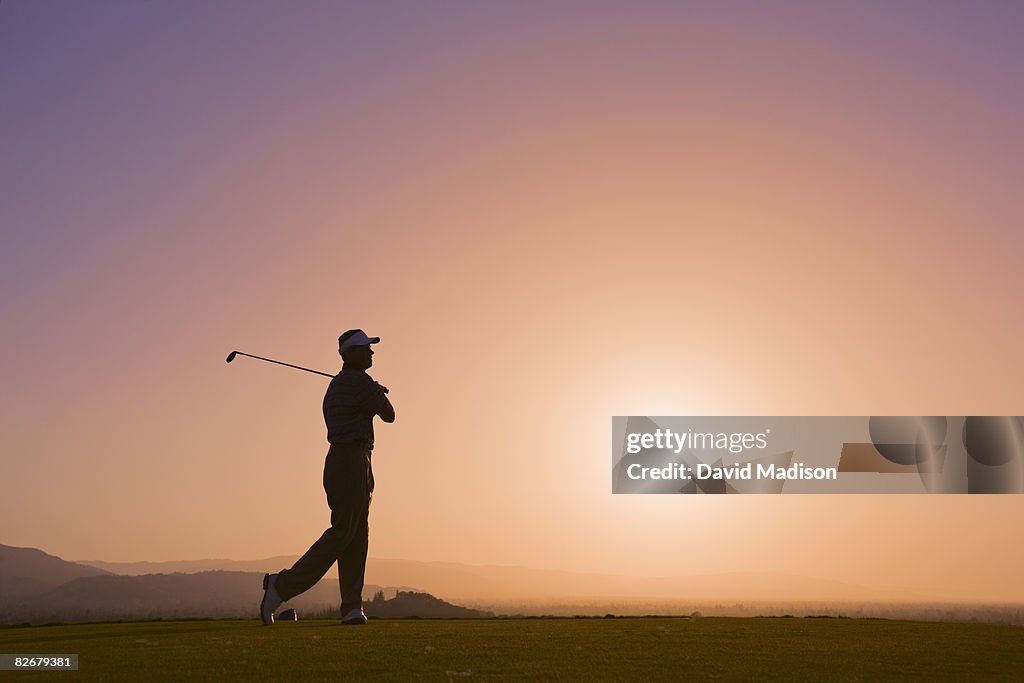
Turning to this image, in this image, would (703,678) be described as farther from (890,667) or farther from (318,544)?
(318,544)

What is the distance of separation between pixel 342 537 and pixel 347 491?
70cm

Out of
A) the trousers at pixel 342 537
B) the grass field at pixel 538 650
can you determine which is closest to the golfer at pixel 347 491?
the trousers at pixel 342 537

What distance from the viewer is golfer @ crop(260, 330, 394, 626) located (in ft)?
51.2

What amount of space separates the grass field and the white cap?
14.0ft

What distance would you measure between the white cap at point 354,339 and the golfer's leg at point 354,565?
99.9 inches

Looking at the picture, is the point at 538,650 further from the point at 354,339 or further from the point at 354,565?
the point at 354,339

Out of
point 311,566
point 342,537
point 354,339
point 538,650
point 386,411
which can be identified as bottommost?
point 538,650

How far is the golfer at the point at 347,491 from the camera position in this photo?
15.6 metres

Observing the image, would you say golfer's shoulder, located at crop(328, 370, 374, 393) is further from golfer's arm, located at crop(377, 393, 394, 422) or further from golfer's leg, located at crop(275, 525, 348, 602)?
golfer's leg, located at crop(275, 525, 348, 602)

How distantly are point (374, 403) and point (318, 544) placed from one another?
2.28 metres

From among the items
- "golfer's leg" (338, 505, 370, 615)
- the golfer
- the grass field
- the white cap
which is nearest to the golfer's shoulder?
the golfer

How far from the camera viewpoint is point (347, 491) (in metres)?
15.8

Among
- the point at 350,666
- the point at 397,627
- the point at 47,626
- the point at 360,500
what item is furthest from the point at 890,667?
the point at 47,626

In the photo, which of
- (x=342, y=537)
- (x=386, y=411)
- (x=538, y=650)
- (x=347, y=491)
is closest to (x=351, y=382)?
(x=386, y=411)
